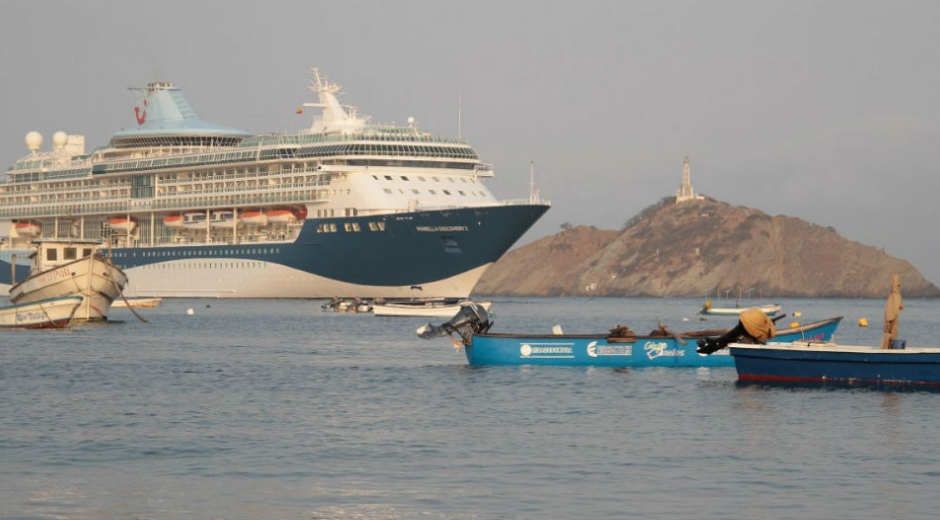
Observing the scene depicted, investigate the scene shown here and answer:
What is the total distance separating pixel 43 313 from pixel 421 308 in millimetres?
24779

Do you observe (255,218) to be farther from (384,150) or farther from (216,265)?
(384,150)

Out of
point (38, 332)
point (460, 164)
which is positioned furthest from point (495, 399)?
point (460, 164)

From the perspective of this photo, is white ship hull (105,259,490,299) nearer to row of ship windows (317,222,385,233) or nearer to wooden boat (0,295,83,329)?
row of ship windows (317,222,385,233)

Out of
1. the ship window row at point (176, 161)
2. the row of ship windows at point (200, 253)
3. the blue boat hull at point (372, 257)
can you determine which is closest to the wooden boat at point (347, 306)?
the blue boat hull at point (372, 257)

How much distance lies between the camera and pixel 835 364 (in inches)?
1329

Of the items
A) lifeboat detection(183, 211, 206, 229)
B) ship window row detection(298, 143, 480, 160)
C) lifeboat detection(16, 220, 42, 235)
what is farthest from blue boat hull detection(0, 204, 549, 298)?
lifeboat detection(16, 220, 42, 235)

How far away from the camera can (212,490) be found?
20047 millimetres

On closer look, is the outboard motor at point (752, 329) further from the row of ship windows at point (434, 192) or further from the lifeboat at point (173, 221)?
the lifeboat at point (173, 221)

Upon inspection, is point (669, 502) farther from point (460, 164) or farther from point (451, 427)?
point (460, 164)

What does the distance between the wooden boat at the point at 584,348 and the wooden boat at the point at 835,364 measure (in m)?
4.56

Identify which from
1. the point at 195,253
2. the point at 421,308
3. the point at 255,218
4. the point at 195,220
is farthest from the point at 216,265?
the point at 421,308

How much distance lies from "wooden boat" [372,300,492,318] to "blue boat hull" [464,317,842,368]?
127 feet

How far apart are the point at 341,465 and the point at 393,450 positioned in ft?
5.86

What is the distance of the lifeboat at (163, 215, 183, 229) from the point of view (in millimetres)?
106875
